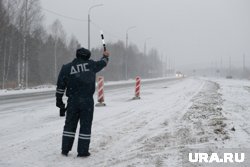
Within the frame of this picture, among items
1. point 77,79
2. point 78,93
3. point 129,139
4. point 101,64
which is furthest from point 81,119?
point 129,139

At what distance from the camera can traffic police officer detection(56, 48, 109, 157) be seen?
6.70 m

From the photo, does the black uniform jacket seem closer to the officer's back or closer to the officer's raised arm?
the officer's back

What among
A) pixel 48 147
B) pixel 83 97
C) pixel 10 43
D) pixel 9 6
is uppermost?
pixel 9 6

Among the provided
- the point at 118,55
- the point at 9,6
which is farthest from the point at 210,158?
the point at 118,55

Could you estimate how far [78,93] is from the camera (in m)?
6.71

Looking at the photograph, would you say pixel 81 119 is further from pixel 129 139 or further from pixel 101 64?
pixel 129 139

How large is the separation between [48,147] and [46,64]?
64.9m

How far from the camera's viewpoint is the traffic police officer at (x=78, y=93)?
670cm

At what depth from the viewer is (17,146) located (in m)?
7.48

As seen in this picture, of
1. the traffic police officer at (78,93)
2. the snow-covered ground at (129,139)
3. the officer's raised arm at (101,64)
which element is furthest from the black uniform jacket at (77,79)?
the snow-covered ground at (129,139)

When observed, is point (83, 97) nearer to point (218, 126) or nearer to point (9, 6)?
point (218, 126)

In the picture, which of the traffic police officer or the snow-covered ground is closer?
the snow-covered ground

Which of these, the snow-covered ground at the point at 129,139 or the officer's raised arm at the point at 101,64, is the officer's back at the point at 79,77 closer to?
the officer's raised arm at the point at 101,64

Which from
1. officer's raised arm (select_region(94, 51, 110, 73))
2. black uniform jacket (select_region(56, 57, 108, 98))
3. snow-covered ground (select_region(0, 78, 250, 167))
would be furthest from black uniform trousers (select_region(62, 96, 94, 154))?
officer's raised arm (select_region(94, 51, 110, 73))
